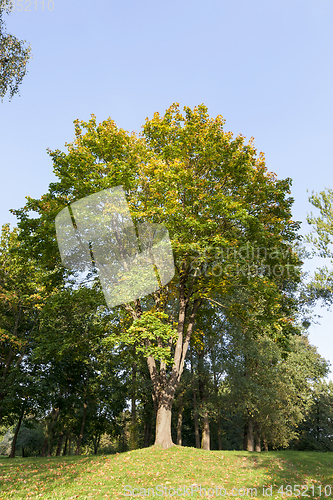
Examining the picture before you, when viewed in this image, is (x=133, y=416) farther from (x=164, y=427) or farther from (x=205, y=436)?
(x=164, y=427)

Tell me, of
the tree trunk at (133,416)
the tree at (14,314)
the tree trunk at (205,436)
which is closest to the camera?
the tree at (14,314)

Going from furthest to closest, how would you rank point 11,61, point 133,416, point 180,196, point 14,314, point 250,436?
1. point 250,436
2. point 133,416
3. point 14,314
4. point 180,196
5. point 11,61

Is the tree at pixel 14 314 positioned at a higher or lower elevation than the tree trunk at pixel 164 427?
higher

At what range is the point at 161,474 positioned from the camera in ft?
36.5

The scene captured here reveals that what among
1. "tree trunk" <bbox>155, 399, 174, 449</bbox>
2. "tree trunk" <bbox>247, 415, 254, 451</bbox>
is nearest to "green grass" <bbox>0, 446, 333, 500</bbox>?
"tree trunk" <bbox>155, 399, 174, 449</bbox>

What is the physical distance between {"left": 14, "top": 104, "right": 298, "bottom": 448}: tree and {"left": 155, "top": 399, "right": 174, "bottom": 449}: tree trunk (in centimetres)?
4

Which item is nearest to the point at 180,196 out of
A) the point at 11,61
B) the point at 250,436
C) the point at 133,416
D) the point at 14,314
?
the point at 11,61

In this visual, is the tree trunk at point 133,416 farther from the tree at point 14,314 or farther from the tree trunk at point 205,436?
the tree at point 14,314

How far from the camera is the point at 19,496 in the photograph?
8453 mm

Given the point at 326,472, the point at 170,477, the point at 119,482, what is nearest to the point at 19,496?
the point at 119,482

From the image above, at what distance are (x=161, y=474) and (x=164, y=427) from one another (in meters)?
4.37

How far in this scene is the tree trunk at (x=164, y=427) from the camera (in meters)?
15.1

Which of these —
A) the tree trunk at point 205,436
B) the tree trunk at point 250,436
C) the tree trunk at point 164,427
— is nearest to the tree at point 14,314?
A: the tree trunk at point 164,427

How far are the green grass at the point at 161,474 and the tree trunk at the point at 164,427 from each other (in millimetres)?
482
